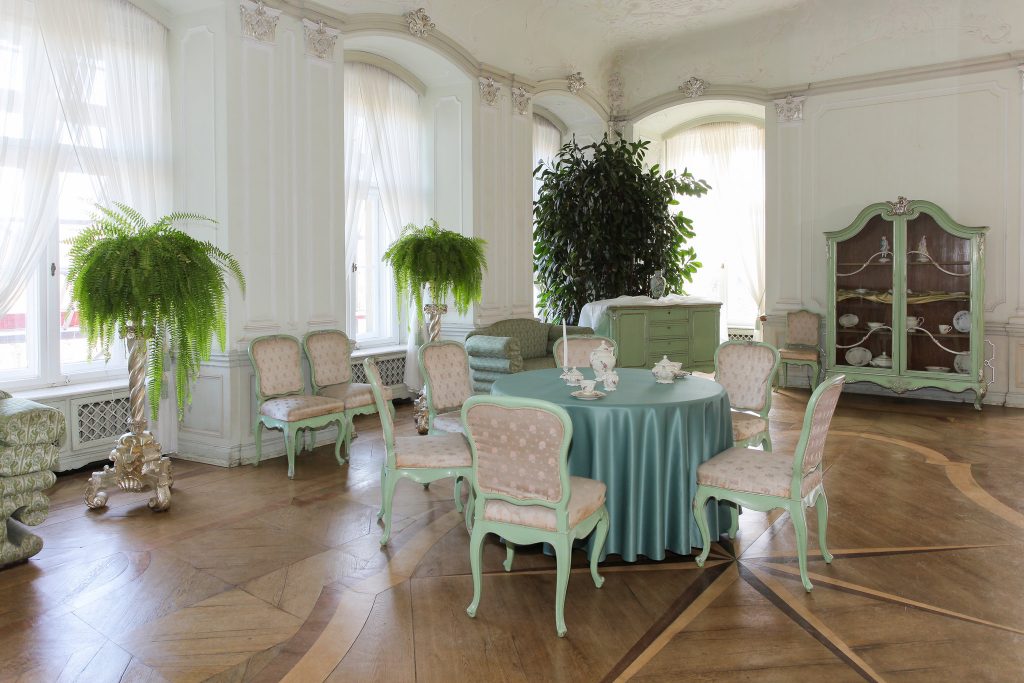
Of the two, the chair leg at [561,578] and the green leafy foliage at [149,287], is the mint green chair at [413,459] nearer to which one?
the chair leg at [561,578]

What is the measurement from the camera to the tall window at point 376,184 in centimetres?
714

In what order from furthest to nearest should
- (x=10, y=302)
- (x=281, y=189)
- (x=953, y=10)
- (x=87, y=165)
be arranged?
(x=953, y=10) → (x=281, y=189) → (x=87, y=165) → (x=10, y=302)

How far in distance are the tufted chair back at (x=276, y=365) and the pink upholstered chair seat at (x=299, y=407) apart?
95mm

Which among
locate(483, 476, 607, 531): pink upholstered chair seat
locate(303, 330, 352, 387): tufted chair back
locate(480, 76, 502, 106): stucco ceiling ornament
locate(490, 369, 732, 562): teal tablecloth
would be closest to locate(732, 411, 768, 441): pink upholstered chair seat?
locate(490, 369, 732, 562): teal tablecloth

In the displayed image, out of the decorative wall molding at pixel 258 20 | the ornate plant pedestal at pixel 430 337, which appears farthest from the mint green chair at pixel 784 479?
the decorative wall molding at pixel 258 20

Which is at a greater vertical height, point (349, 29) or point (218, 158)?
point (349, 29)

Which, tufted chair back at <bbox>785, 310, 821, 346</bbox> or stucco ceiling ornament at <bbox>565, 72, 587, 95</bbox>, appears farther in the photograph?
stucco ceiling ornament at <bbox>565, 72, 587, 95</bbox>

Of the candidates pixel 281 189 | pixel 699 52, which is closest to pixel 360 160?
pixel 281 189

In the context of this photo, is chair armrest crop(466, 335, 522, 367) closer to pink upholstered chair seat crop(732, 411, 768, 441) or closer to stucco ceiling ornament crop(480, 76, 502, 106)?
pink upholstered chair seat crop(732, 411, 768, 441)

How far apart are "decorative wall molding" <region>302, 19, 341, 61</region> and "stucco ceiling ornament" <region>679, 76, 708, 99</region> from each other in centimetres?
488

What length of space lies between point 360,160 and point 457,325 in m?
1.88

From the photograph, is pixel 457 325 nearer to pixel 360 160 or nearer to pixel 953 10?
pixel 360 160

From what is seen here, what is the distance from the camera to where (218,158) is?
17.6ft

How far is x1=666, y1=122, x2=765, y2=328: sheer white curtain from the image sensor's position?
995 cm
